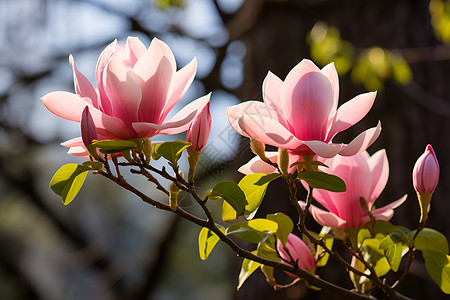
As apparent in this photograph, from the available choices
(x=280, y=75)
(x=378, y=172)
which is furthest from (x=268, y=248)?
(x=280, y=75)

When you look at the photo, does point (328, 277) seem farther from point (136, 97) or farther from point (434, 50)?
point (136, 97)

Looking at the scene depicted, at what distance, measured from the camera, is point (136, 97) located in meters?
0.34

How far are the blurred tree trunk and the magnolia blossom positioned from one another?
876 mm

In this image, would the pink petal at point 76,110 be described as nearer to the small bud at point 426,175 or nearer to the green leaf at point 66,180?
the green leaf at point 66,180

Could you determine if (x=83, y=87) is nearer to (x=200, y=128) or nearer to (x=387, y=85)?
(x=200, y=128)

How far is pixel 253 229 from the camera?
39 cm

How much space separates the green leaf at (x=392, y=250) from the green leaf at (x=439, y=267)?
0.21 ft

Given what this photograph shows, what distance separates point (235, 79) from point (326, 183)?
6.55ft

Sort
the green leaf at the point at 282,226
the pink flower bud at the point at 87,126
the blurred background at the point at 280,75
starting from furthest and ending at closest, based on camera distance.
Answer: the blurred background at the point at 280,75, the green leaf at the point at 282,226, the pink flower bud at the point at 87,126

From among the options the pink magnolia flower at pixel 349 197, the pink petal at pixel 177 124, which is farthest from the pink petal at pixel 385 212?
the pink petal at pixel 177 124

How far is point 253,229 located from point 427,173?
148 millimetres

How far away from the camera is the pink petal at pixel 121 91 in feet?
1.09

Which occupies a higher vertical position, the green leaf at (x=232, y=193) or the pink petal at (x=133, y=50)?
the pink petal at (x=133, y=50)

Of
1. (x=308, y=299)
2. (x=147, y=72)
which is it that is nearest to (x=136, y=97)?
(x=147, y=72)
